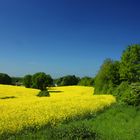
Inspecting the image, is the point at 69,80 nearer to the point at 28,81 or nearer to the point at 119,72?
the point at 28,81

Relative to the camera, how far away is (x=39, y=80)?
265 feet

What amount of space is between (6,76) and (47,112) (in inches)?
3458

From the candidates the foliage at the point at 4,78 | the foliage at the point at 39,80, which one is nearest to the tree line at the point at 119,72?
the foliage at the point at 39,80

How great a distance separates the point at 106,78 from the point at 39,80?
31.5 metres

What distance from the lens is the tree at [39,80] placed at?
254 ft

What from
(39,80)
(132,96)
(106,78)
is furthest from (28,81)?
(132,96)

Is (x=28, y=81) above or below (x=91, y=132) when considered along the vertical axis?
above

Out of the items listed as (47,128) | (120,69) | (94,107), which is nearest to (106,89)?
(120,69)

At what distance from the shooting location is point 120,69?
53.7 meters

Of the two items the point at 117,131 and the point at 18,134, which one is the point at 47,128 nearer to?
the point at 18,134

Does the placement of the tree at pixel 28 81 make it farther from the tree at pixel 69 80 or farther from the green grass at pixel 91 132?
the green grass at pixel 91 132

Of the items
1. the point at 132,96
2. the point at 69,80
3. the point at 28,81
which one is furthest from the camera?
the point at 69,80

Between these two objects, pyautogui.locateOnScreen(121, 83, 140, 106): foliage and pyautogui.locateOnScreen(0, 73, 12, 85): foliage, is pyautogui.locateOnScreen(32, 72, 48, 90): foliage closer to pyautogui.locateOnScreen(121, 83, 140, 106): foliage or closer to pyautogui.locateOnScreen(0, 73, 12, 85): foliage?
pyautogui.locateOnScreen(0, 73, 12, 85): foliage

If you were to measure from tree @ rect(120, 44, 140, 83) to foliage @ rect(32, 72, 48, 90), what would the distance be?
2536 centimetres
